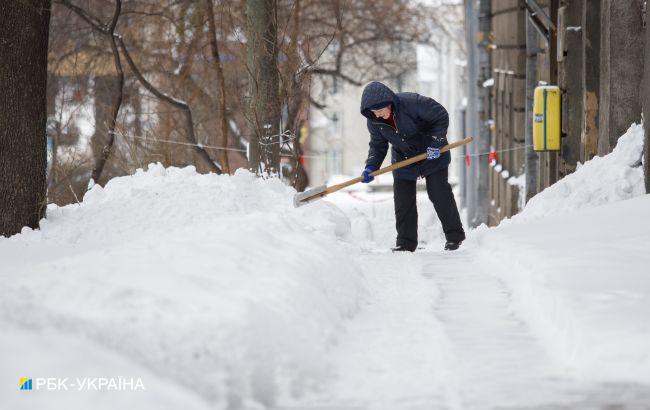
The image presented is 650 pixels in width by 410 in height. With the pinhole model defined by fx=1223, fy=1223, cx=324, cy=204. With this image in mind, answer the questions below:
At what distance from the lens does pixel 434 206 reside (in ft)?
31.2

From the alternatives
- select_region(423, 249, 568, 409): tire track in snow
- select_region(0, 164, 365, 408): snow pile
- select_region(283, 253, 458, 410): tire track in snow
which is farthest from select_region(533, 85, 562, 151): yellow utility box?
select_region(0, 164, 365, 408): snow pile

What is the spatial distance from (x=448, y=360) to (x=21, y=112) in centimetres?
592

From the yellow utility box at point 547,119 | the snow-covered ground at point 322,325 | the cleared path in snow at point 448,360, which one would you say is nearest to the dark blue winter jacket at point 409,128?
the snow-covered ground at point 322,325

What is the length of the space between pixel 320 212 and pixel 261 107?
3.13 metres

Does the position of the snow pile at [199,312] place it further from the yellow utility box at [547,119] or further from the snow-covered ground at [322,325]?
the yellow utility box at [547,119]

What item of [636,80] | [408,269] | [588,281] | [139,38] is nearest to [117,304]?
[588,281]

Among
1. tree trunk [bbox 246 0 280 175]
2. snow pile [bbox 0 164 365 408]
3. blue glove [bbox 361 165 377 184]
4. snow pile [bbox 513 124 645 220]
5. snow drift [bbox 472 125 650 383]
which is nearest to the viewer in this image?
snow pile [bbox 0 164 365 408]

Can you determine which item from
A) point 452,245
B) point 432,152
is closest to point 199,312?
point 432,152

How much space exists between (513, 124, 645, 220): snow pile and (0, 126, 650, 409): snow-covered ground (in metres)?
2.73

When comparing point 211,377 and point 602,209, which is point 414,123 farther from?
point 211,377

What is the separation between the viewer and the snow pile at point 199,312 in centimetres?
443

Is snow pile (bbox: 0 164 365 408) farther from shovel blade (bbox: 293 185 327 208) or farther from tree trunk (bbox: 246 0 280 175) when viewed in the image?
tree trunk (bbox: 246 0 280 175)

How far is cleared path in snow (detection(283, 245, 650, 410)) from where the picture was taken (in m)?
4.53

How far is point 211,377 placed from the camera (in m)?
4.42
